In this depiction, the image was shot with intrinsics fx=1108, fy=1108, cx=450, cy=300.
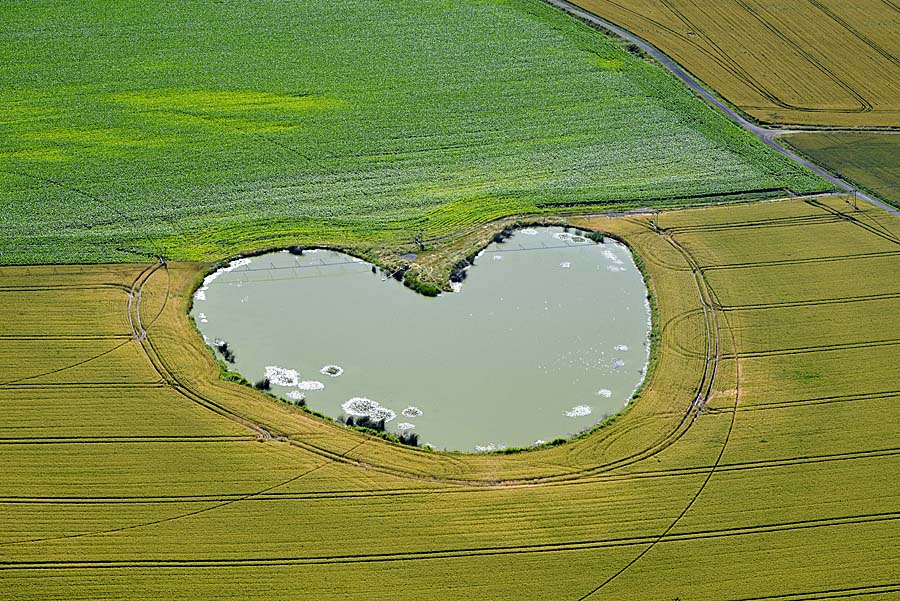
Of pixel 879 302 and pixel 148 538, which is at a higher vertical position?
pixel 879 302

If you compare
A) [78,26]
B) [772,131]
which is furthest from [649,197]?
[78,26]

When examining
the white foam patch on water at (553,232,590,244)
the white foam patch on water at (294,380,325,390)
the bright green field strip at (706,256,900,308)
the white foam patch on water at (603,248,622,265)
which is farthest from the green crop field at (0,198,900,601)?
the white foam patch on water at (553,232,590,244)

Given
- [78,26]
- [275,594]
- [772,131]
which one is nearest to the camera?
[275,594]

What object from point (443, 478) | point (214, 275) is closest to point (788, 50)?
point (214, 275)

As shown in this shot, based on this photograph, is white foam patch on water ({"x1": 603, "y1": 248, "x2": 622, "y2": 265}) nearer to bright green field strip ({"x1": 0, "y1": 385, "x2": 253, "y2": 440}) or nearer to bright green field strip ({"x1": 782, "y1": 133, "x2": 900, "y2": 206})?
bright green field strip ({"x1": 782, "y1": 133, "x2": 900, "y2": 206})

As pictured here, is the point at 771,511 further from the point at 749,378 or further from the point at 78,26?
the point at 78,26

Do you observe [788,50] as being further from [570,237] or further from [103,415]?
[103,415]

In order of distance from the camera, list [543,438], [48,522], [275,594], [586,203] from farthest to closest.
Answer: [586,203] → [543,438] → [48,522] → [275,594]
